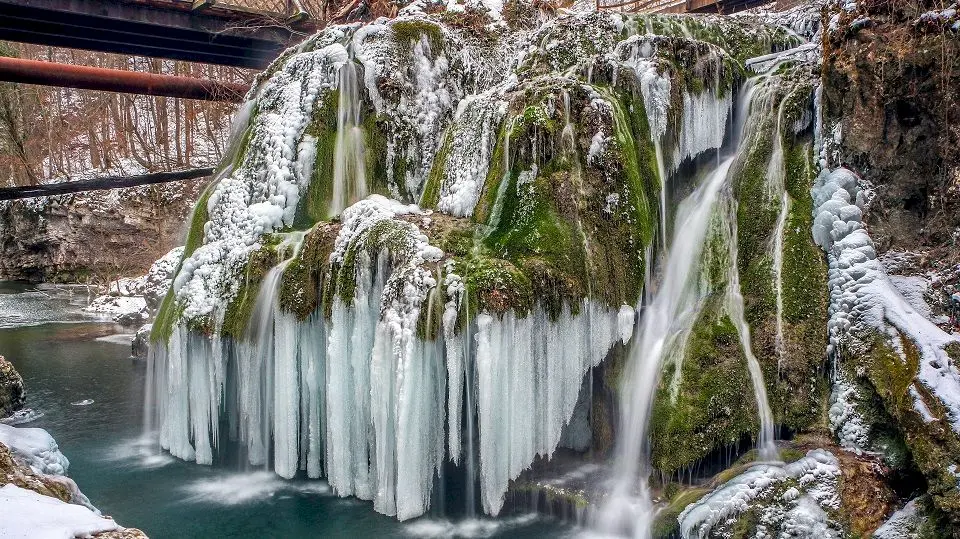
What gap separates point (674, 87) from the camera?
22.7 feet

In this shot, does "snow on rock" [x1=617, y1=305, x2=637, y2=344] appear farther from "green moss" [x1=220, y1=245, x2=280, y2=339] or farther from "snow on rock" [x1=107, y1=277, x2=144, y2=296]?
"snow on rock" [x1=107, y1=277, x2=144, y2=296]

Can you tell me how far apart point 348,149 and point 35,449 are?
433 centimetres

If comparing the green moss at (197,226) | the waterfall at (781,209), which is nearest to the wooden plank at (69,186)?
the green moss at (197,226)

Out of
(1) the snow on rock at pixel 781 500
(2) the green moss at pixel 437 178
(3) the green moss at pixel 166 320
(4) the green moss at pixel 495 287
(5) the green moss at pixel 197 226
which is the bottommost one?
(1) the snow on rock at pixel 781 500

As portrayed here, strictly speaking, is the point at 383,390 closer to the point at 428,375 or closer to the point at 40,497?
the point at 428,375

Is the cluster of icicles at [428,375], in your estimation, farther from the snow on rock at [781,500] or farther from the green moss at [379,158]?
the green moss at [379,158]

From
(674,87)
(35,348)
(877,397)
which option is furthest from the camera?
(35,348)

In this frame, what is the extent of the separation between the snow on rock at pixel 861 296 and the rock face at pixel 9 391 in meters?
9.62

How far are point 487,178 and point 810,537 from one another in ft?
12.7

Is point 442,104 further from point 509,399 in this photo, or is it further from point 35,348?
point 35,348

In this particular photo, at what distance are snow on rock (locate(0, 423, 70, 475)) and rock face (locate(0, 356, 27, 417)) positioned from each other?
382cm

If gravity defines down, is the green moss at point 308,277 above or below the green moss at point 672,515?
above

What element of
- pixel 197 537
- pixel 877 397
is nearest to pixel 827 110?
→ pixel 877 397

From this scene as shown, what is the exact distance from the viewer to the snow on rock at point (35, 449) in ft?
17.6
